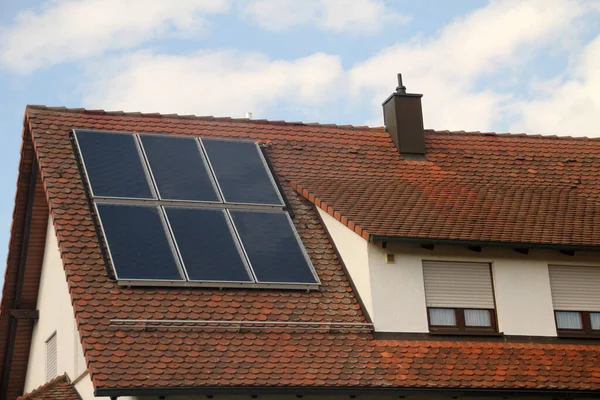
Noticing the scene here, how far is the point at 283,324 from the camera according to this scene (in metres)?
15.5

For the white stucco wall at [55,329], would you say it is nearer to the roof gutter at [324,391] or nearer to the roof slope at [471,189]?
the roof gutter at [324,391]

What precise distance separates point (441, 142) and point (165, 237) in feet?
25.2

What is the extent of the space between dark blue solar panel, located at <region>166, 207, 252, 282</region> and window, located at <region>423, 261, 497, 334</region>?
3.13 metres

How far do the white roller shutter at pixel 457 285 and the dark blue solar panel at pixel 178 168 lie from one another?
13.2 ft

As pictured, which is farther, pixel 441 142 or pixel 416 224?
pixel 441 142

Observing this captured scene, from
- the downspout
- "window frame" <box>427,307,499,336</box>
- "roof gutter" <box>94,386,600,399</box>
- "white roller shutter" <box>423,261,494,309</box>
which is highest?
the downspout

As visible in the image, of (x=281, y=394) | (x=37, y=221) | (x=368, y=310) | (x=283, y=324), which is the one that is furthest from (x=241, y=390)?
(x=37, y=221)

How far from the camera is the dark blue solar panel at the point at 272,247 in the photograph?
16.5 m

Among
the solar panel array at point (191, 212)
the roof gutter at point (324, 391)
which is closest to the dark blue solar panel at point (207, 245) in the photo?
the solar panel array at point (191, 212)

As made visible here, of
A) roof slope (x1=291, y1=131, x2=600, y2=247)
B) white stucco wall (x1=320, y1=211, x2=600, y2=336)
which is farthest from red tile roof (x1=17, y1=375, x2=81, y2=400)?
roof slope (x1=291, y1=131, x2=600, y2=247)

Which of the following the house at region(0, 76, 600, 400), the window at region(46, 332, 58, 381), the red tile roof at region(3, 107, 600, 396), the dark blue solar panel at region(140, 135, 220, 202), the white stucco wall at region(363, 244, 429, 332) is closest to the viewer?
the red tile roof at region(3, 107, 600, 396)

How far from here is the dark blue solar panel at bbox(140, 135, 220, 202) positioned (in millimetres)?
17859

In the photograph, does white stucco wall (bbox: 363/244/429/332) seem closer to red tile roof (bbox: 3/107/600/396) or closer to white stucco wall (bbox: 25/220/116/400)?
red tile roof (bbox: 3/107/600/396)

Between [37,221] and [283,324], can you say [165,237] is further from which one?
[37,221]
